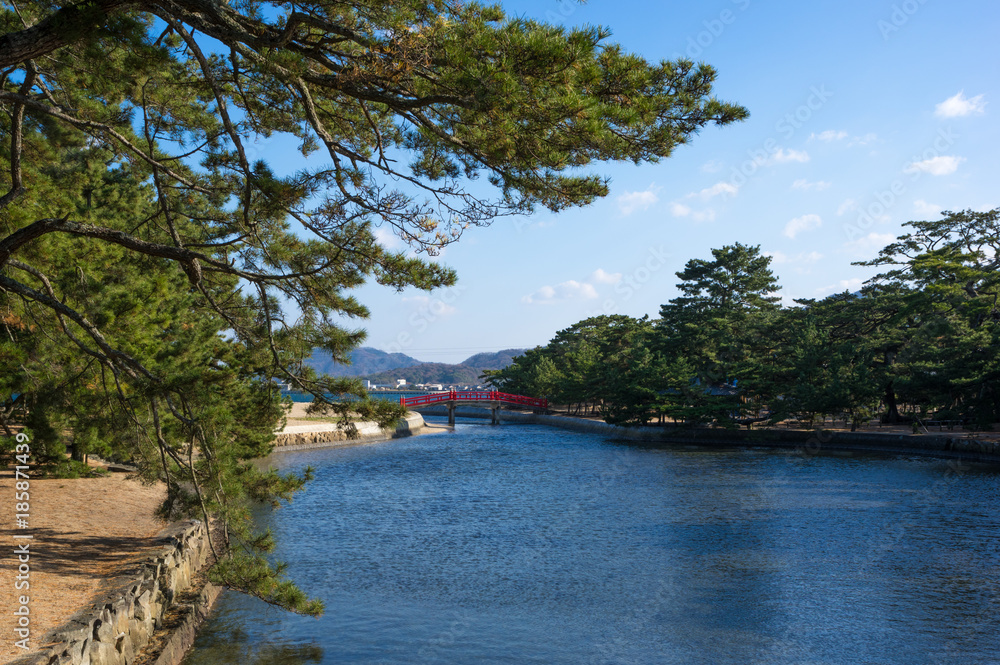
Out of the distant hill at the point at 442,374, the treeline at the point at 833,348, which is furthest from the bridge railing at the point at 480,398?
the distant hill at the point at 442,374

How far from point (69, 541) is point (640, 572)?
7798 mm

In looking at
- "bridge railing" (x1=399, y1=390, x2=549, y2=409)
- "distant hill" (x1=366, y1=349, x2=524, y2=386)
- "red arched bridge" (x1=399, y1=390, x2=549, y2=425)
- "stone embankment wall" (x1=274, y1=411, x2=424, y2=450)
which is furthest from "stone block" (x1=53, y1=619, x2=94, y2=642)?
"distant hill" (x1=366, y1=349, x2=524, y2=386)

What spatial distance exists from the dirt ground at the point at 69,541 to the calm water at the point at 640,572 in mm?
1430

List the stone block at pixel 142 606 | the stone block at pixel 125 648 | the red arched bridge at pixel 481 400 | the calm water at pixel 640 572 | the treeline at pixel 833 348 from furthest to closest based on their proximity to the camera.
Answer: the red arched bridge at pixel 481 400, the treeline at pixel 833 348, the calm water at pixel 640 572, the stone block at pixel 142 606, the stone block at pixel 125 648

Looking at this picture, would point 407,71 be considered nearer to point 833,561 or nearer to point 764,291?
point 833,561

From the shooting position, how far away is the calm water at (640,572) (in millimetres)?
7496

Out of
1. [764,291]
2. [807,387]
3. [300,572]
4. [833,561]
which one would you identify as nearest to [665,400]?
[807,387]

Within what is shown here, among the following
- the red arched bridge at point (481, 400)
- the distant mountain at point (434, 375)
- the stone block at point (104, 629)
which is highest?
the distant mountain at point (434, 375)

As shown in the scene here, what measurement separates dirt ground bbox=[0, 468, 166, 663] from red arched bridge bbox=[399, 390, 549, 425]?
34114 mm

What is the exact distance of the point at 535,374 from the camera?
5269cm

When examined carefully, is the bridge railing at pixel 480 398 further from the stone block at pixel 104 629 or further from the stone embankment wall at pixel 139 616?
the stone block at pixel 104 629

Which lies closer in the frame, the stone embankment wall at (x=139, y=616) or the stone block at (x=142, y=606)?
the stone embankment wall at (x=139, y=616)

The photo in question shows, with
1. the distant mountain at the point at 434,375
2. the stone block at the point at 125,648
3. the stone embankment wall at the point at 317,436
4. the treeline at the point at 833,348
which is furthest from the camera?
the distant mountain at the point at 434,375

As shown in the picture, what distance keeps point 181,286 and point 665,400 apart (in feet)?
74.5
